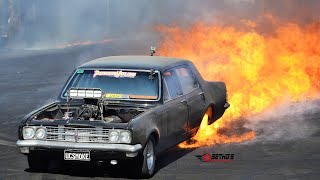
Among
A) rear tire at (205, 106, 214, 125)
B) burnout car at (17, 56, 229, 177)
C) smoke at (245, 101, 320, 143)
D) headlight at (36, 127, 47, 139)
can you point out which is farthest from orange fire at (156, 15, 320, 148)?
headlight at (36, 127, 47, 139)

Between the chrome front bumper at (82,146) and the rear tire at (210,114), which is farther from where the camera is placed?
the rear tire at (210,114)

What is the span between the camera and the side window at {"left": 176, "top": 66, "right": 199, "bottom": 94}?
37.4ft

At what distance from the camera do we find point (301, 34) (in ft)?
59.5

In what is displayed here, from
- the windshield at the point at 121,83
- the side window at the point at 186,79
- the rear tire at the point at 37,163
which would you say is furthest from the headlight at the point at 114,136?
the side window at the point at 186,79

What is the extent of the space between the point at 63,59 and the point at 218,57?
16430 millimetres

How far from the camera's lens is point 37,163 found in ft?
32.5

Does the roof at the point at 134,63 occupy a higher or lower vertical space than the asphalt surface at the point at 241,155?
higher

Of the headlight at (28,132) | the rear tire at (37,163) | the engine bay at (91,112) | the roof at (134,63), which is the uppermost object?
the roof at (134,63)

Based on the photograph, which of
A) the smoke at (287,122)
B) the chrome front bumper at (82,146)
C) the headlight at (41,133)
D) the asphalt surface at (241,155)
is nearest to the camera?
the chrome front bumper at (82,146)

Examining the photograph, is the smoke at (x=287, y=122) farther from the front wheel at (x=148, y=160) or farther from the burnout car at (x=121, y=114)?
the front wheel at (x=148, y=160)

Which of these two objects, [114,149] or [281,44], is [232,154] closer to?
[114,149]

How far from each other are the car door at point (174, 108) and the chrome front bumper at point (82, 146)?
1235mm

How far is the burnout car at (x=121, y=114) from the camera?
30.4ft

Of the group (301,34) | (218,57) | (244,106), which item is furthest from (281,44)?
(244,106)
